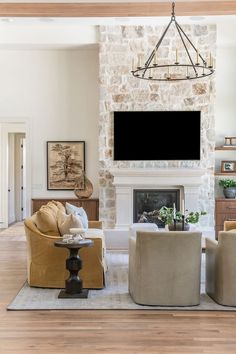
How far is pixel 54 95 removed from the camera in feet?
34.1

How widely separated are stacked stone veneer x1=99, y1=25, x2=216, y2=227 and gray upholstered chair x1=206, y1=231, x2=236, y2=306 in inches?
181

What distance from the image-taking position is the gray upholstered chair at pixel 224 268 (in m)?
4.81

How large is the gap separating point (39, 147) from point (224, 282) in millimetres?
6496

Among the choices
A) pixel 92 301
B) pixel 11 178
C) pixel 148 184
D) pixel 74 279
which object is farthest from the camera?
pixel 11 178

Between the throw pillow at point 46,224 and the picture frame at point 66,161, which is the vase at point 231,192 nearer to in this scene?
the picture frame at point 66,161

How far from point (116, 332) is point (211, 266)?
1539 mm

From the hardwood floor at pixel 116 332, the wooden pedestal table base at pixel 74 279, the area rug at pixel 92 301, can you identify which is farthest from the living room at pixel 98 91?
the hardwood floor at pixel 116 332

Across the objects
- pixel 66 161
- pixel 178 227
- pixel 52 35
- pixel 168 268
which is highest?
pixel 52 35

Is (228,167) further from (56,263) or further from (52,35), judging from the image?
(56,263)

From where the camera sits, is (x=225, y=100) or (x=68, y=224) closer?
(x=68, y=224)

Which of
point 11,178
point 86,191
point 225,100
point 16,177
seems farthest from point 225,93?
point 16,177

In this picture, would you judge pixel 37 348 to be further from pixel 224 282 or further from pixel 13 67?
pixel 13 67

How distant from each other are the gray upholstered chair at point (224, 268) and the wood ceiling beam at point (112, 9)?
3954 millimetres

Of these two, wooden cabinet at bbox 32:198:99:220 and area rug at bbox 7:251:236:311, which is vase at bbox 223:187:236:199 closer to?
wooden cabinet at bbox 32:198:99:220
